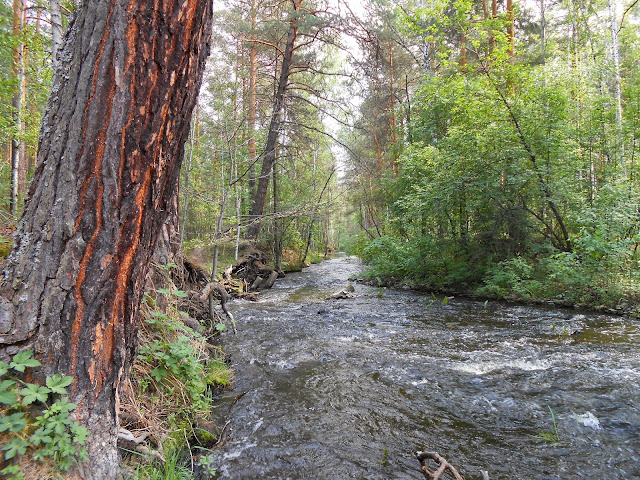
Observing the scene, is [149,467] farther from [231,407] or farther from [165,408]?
[231,407]

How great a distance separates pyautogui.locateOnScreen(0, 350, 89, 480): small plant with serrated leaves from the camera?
1.30 m

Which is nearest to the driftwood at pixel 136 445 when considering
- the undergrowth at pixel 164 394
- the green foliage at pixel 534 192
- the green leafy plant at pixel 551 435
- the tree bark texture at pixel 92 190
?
the undergrowth at pixel 164 394

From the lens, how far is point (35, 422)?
1406 millimetres

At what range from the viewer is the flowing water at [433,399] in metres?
2.39

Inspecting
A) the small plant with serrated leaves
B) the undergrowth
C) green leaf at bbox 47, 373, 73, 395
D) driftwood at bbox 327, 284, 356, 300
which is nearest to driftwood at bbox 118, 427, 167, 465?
the undergrowth

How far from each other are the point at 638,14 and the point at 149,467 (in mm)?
25797

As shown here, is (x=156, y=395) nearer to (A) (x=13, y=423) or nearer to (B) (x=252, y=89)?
(A) (x=13, y=423)

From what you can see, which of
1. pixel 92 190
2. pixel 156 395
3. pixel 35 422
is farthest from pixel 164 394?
pixel 92 190

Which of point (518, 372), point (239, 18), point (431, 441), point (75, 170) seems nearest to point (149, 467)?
point (75, 170)

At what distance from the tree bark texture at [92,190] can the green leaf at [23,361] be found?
51 mm

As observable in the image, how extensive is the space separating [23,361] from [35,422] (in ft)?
0.92

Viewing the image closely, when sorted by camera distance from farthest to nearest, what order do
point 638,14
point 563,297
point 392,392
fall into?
1. point 638,14
2. point 563,297
3. point 392,392

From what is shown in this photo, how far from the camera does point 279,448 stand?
2.52 metres

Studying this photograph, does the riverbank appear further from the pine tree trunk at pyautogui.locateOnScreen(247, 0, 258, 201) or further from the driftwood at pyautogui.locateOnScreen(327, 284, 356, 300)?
the pine tree trunk at pyautogui.locateOnScreen(247, 0, 258, 201)
